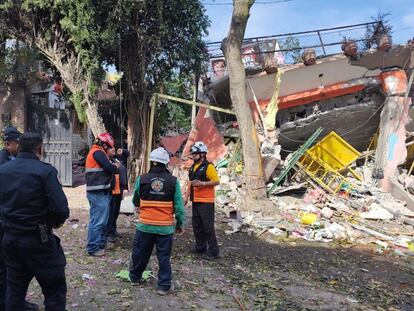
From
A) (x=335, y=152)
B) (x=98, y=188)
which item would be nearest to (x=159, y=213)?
(x=98, y=188)

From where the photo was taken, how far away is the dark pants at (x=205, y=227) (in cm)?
622

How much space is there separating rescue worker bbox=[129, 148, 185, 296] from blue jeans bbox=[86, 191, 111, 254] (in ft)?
3.98

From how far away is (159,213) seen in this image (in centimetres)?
461

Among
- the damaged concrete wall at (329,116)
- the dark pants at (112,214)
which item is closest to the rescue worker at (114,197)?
the dark pants at (112,214)

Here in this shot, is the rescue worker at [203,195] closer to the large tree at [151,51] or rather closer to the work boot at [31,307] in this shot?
the work boot at [31,307]

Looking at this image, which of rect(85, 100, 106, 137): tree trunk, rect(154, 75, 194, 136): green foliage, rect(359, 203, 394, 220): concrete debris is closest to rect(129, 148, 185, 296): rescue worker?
rect(85, 100, 106, 137): tree trunk

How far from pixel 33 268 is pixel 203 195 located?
3.19 metres

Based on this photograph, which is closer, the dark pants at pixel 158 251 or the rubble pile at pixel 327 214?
the dark pants at pixel 158 251

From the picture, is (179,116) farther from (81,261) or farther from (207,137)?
(81,261)

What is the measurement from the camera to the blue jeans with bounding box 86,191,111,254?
226 inches

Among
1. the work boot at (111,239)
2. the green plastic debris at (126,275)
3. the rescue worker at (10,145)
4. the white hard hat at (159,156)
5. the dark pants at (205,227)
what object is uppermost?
the rescue worker at (10,145)

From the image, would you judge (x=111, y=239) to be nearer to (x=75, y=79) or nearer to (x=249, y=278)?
(x=249, y=278)

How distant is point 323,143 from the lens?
499 inches

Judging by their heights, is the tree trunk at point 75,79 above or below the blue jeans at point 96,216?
above
